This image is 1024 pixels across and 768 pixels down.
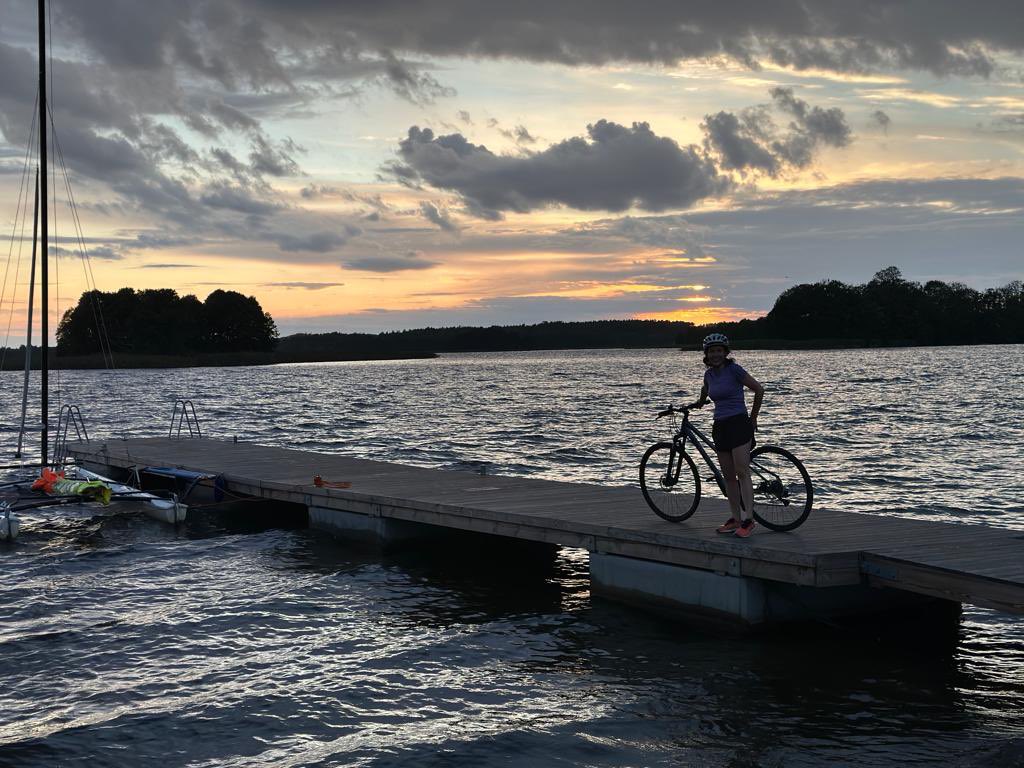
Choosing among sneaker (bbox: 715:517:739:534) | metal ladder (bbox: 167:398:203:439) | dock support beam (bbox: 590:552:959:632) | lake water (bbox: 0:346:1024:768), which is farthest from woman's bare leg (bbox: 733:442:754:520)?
metal ladder (bbox: 167:398:203:439)

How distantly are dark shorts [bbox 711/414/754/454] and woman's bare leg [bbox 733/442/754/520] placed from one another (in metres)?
0.07

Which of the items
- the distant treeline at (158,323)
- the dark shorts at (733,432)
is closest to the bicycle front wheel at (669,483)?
the dark shorts at (733,432)

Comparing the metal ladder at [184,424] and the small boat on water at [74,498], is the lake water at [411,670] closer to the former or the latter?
the small boat on water at [74,498]

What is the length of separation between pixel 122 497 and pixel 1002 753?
55.4 feet

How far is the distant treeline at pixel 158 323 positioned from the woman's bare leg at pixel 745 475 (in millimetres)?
171350

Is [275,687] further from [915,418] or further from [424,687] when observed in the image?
[915,418]

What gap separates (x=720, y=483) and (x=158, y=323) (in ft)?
586

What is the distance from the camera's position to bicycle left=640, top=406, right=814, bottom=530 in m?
11.5

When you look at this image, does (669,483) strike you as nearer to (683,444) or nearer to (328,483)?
(683,444)

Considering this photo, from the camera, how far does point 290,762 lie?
857 centimetres

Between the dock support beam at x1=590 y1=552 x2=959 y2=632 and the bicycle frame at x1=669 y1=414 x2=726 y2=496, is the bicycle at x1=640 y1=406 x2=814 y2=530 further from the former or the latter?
the dock support beam at x1=590 y1=552 x2=959 y2=632

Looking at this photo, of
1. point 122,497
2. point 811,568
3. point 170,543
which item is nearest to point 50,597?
point 170,543

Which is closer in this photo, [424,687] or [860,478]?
[424,687]

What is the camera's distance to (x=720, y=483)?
1211cm
